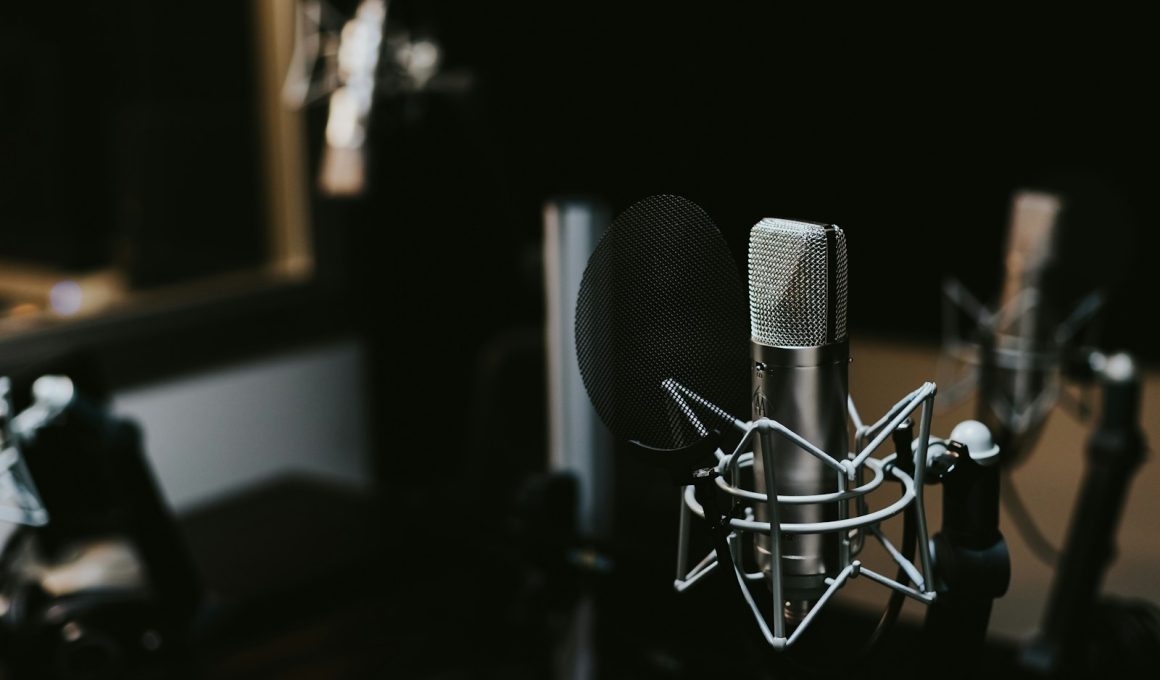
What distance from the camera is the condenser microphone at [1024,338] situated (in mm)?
1390

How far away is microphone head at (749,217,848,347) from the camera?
2.24 feet

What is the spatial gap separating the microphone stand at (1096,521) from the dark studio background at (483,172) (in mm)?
Result: 1126

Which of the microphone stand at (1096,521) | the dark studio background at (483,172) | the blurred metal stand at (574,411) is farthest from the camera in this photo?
the dark studio background at (483,172)

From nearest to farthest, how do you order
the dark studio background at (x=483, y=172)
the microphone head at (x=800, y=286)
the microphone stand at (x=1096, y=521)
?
1. the microphone head at (x=800, y=286)
2. the microphone stand at (x=1096, y=521)
3. the dark studio background at (x=483, y=172)

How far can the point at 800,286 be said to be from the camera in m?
0.68

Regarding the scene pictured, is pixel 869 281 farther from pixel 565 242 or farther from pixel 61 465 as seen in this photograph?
pixel 61 465

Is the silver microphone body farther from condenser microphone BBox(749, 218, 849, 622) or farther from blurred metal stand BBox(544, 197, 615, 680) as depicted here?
blurred metal stand BBox(544, 197, 615, 680)

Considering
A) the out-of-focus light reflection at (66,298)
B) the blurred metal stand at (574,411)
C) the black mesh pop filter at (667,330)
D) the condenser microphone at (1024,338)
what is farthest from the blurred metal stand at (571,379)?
the out-of-focus light reflection at (66,298)

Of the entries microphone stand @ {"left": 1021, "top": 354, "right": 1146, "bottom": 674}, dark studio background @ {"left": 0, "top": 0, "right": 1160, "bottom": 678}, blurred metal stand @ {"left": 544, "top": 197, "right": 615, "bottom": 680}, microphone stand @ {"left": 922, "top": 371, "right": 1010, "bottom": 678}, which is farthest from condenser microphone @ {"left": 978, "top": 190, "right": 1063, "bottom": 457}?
dark studio background @ {"left": 0, "top": 0, "right": 1160, "bottom": 678}

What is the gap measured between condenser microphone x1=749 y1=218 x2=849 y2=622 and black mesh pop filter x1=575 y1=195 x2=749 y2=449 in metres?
0.02

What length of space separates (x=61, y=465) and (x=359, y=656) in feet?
4.21

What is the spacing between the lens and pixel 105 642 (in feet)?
4.08

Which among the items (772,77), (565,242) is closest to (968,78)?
(772,77)

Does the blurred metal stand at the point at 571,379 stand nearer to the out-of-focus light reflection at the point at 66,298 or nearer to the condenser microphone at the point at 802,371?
the condenser microphone at the point at 802,371
